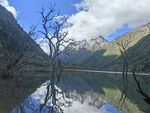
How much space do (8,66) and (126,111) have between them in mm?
18206

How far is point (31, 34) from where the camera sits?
88.7ft

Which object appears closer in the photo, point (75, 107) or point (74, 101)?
point (75, 107)

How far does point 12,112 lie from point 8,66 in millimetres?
16916

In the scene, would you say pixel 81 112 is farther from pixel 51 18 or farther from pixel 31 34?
pixel 51 18

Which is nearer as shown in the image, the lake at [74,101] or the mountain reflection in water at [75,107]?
the mountain reflection in water at [75,107]

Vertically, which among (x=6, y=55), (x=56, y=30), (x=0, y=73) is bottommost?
(x=0, y=73)

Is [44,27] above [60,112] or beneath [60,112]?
above

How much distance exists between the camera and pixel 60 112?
788cm

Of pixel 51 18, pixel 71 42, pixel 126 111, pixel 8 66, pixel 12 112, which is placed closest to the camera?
pixel 12 112

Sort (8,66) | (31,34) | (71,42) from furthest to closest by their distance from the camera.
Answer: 1. (71,42)
2. (31,34)
3. (8,66)

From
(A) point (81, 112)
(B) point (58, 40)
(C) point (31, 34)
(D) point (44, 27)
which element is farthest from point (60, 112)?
(B) point (58, 40)

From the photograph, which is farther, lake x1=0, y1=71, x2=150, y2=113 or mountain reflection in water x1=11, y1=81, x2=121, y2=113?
lake x1=0, y1=71, x2=150, y2=113

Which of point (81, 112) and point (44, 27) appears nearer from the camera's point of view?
point (81, 112)

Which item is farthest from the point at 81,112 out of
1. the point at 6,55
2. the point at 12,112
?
the point at 6,55
